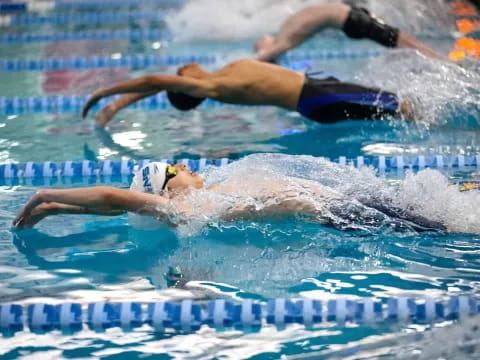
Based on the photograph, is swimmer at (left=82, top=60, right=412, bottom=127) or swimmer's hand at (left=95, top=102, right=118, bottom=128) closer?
swimmer at (left=82, top=60, right=412, bottom=127)

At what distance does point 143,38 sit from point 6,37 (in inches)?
53.6

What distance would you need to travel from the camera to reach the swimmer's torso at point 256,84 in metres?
4.70

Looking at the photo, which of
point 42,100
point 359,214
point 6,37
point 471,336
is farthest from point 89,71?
point 471,336

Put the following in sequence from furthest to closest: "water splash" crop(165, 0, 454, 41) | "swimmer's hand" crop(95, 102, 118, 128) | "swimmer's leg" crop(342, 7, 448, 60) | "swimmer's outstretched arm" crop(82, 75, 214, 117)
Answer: "water splash" crop(165, 0, 454, 41) → "swimmer's leg" crop(342, 7, 448, 60) → "swimmer's hand" crop(95, 102, 118, 128) → "swimmer's outstretched arm" crop(82, 75, 214, 117)

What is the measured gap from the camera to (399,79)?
503 centimetres

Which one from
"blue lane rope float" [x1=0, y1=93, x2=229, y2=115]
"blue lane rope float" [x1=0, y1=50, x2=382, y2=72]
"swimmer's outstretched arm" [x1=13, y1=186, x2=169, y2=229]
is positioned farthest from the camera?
"blue lane rope float" [x1=0, y1=50, x2=382, y2=72]

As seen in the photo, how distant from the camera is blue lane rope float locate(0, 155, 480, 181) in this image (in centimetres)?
443

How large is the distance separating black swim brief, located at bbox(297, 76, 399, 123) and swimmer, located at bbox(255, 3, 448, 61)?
0.69 metres

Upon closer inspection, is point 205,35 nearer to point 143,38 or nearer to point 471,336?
point 143,38

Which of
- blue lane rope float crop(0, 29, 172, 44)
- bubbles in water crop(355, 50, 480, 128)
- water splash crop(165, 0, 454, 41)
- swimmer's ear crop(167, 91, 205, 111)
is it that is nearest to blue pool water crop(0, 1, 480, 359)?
bubbles in water crop(355, 50, 480, 128)

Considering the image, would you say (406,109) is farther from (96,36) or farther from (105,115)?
(96,36)

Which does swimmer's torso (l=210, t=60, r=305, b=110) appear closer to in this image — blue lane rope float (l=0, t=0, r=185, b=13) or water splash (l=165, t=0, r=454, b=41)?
water splash (l=165, t=0, r=454, b=41)

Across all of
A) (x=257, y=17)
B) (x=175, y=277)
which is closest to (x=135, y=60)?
(x=257, y=17)

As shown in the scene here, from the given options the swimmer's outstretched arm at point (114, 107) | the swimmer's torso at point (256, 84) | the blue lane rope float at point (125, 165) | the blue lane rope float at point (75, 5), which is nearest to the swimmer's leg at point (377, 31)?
the swimmer's torso at point (256, 84)
